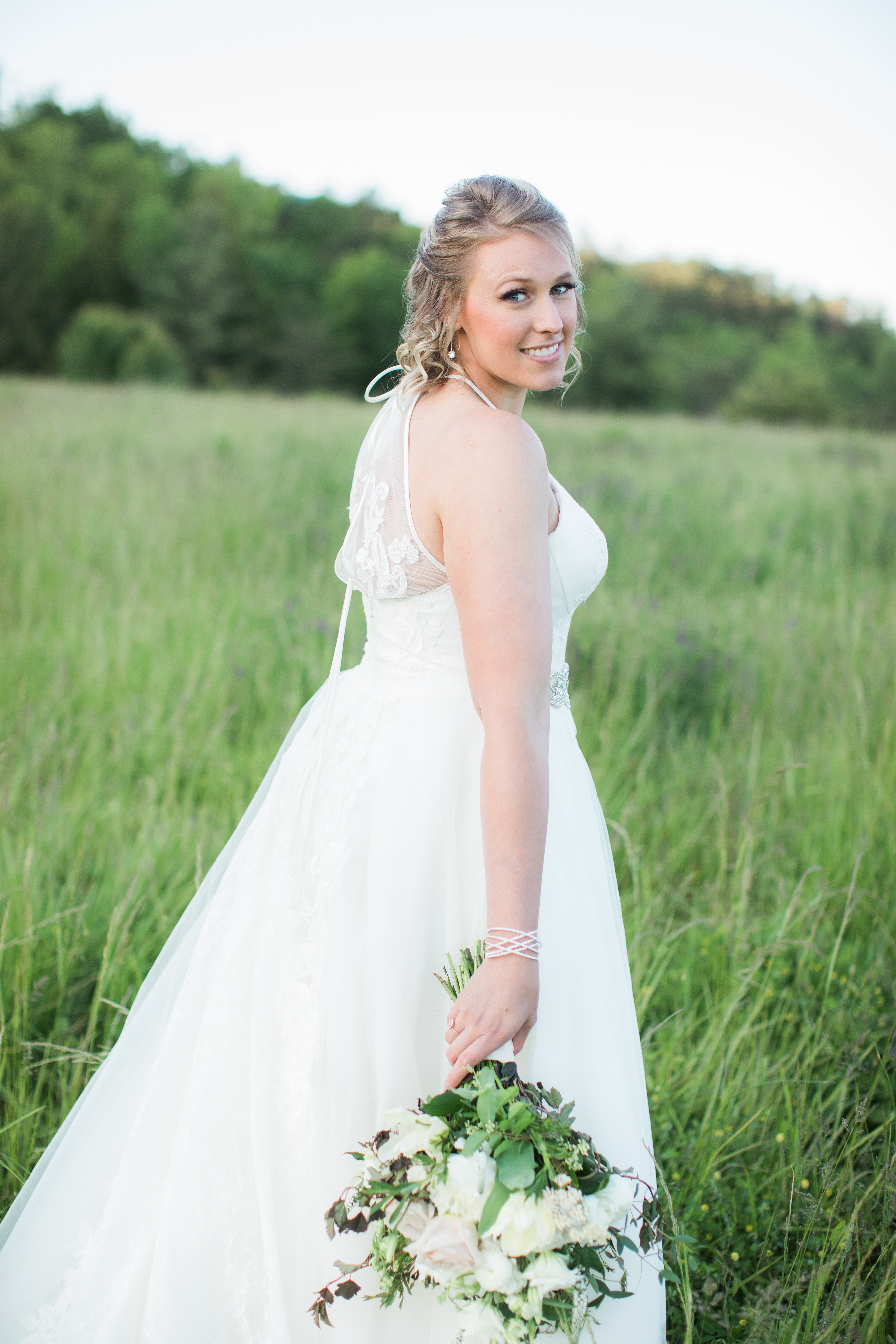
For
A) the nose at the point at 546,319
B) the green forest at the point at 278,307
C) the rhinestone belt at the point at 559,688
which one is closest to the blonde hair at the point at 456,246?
the nose at the point at 546,319

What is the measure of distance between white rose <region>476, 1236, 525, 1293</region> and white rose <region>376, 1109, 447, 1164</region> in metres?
0.11

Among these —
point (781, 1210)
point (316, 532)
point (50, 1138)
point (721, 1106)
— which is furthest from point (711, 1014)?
point (316, 532)

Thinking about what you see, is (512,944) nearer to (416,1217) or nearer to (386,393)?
(416,1217)

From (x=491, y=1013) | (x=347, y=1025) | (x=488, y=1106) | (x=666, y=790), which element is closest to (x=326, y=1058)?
(x=347, y=1025)

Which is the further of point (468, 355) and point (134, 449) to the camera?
point (134, 449)

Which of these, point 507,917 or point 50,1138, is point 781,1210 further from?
point 50,1138

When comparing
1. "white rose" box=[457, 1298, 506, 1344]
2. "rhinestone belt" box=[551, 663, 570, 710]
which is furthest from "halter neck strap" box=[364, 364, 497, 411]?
"white rose" box=[457, 1298, 506, 1344]

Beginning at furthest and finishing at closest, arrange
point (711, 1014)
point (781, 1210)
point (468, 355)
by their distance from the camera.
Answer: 1. point (711, 1014)
2. point (781, 1210)
3. point (468, 355)

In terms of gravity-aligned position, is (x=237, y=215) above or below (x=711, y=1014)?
above

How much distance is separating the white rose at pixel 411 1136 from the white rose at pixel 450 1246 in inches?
2.8

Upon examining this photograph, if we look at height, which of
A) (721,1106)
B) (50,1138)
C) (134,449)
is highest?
(134,449)

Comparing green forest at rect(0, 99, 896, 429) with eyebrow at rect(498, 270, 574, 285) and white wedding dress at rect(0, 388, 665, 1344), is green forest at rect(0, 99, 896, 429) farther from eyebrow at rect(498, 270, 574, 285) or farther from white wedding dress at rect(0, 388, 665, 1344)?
white wedding dress at rect(0, 388, 665, 1344)

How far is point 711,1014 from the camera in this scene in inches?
92.5

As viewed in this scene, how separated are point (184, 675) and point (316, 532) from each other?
241 centimetres
